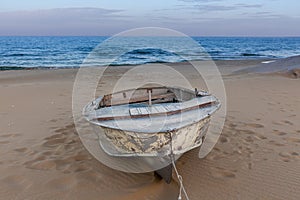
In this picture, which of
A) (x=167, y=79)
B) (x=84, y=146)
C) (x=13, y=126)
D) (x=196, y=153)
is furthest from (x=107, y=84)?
(x=196, y=153)

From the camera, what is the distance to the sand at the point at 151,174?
335 cm

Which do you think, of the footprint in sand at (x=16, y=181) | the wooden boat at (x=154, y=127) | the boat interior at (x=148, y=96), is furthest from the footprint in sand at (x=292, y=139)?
the footprint in sand at (x=16, y=181)

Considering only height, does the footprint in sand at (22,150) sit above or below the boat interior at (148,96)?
below

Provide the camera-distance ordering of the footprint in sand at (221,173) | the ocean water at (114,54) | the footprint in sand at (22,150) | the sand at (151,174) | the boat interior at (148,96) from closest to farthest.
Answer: the sand at (151,174) → the footprint in sand at (221,173) → the footprint in sand at (22,150) → the boat interior at (148,96) → the ocean water at (114,54)

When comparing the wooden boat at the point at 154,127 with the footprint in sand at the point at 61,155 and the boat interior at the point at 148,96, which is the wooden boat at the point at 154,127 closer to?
the footprint in sand at the point at 61,155

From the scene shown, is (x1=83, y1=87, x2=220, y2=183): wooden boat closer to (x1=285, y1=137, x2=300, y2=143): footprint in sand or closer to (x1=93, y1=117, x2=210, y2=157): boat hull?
(x1=93, y1=117, x2=210, y2=157): boat hull

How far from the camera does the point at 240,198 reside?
320 centimetres

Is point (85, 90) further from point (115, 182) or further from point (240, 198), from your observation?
point (240, 198)

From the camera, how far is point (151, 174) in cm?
365

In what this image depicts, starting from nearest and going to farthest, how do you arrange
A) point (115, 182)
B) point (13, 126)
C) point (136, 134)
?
point (136, 134) → point (115, 182) → point (13, 126)

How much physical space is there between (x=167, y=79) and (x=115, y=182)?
357 inches

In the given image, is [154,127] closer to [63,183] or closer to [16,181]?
[63,183]

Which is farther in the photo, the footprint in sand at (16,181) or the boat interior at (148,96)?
the boat interior at (148,96)

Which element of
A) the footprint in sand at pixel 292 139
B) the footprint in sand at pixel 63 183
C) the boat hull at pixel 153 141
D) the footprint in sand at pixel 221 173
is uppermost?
the boat hull at pixel 153 141
